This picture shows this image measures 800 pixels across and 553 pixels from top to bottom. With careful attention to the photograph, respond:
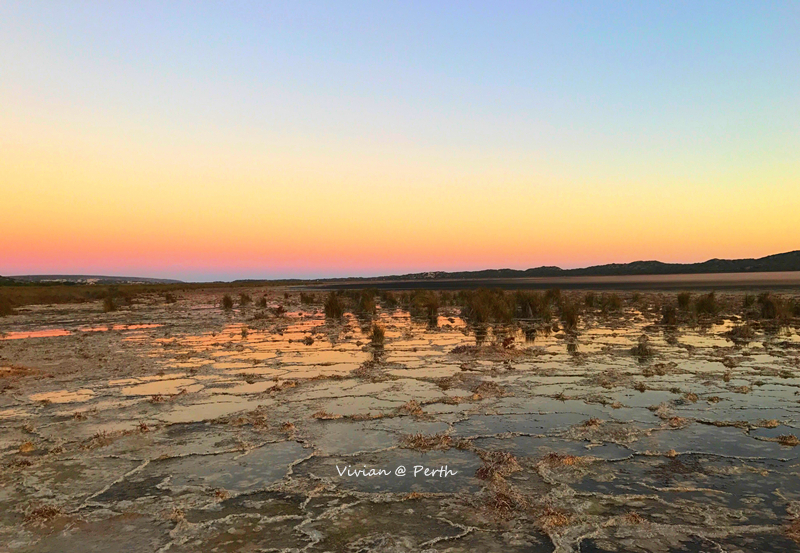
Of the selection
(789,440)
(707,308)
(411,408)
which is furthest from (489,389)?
(707,308)

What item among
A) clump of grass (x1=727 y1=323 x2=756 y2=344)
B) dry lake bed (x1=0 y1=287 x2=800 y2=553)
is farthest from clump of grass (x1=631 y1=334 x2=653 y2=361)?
clump of grass (x1=727 y1=323 x2=756 y2=344)

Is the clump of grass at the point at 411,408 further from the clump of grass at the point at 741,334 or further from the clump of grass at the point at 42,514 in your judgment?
the clump of grass at the point at 741,334

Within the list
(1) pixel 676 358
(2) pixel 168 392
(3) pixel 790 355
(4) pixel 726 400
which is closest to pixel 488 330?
(1) pixel 676 358

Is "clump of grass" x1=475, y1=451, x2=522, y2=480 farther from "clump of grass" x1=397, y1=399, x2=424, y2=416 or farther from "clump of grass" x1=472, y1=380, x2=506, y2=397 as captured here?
"clump of grass" x1=472, y1=380, x2=506, y2=397

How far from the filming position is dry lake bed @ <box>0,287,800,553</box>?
13.6 feet

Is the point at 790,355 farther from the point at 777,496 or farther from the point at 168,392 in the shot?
the point at 168,392

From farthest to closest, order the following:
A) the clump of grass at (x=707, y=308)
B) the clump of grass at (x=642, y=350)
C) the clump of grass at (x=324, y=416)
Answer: the clump of grass at (x=707, y=308), the clump of grass at (x=642, y=350), the clump of grass at (x=324, y=416)

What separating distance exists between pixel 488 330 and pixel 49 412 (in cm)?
1378

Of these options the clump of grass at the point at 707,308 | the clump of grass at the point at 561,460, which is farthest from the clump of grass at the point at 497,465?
the clump of grass at the point at 707,308

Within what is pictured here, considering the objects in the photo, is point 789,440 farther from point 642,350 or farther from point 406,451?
point 642,350

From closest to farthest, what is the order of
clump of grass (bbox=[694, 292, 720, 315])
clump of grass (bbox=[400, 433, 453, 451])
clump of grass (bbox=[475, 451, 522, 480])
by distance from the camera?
clump of grass (bbox=[475, 451, 522, 480])
clump of grass (bbox=[400, 433, 453, 451])
clump of grass (bbox=[694, 292, 720, 315])

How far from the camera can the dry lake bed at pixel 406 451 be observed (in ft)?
13.6

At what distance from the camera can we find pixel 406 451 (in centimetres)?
611

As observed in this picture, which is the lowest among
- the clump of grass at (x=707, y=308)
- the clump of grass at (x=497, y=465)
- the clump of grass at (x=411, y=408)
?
the clump of grass at (x=497, y=465)
